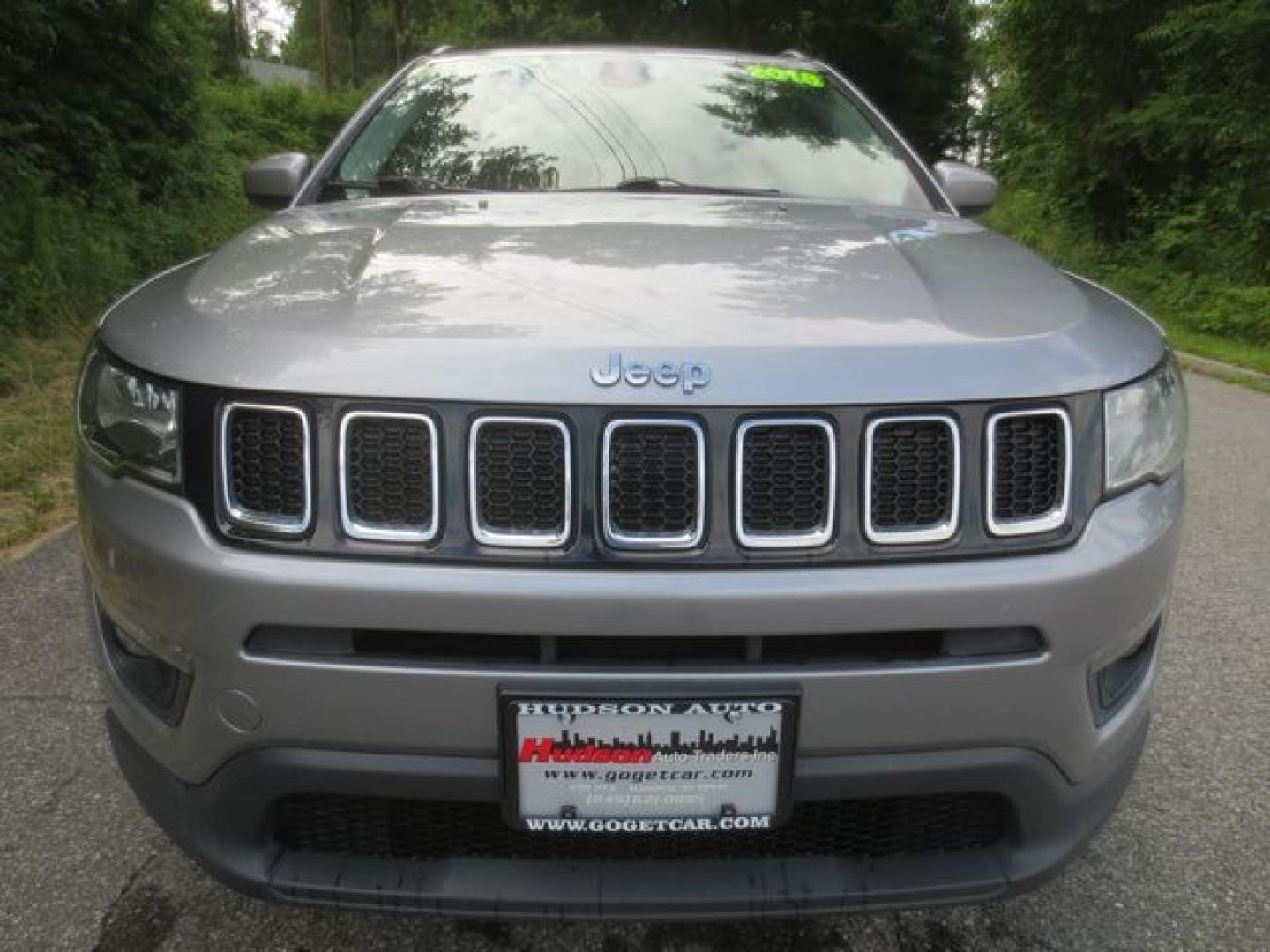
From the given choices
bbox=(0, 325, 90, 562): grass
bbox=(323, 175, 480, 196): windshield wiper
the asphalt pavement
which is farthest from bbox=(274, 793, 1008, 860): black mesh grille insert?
bbox=(0, 325, 90, 562): grass

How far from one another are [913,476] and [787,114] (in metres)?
1.79

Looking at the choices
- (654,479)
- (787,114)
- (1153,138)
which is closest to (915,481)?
(654,479)

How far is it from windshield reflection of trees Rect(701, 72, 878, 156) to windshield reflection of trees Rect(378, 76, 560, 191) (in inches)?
23.3

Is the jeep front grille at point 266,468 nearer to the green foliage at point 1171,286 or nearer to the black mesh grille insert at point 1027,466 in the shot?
the black mesh grille insert at point 1027,466

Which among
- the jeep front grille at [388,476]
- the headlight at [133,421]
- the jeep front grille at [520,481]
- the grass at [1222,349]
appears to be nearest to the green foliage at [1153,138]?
the grass at [1222,349]

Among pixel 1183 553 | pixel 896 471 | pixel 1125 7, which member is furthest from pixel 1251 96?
pixel 896 471

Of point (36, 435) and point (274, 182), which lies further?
point (36, 435)

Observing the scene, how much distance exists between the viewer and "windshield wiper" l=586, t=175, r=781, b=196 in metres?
2.53

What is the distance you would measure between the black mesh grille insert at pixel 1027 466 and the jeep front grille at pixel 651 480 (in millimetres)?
427

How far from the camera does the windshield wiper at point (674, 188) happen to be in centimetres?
253

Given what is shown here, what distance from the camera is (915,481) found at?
148 cm

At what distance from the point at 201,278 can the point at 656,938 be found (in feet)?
4.67

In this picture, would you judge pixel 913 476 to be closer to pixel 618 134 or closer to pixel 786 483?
pixel 786 483

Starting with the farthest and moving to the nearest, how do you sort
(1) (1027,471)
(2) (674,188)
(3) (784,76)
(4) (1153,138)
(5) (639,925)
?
1. (4) (1153,138)
2. (3) (784,76)
3. (2) (674,188)
4. (5) (639,925)
5. (1) (1027,471)
